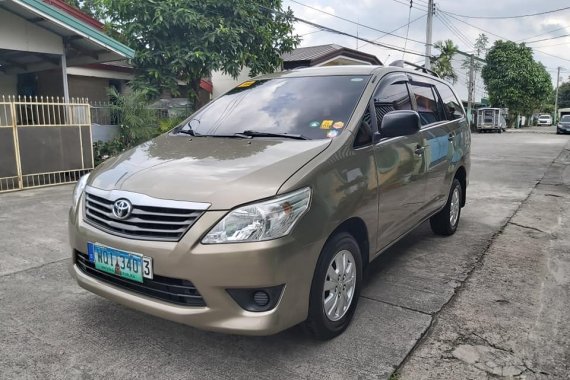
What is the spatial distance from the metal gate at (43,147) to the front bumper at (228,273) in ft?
22.9

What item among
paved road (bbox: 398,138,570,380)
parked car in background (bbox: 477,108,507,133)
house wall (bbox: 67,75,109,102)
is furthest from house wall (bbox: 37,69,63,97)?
parked car in background (bbox: 477,108,507,133)

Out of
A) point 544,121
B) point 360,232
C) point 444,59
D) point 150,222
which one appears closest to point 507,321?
point 360,232

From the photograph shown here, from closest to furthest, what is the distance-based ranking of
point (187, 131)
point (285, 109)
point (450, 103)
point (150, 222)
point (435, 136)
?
point (150, 222) → point (285, 109) → point (187, 131) → point (435, 136) → point (450, 103)

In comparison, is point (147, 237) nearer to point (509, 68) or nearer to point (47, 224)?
point (47, 224)

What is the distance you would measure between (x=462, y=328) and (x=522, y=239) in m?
2.65

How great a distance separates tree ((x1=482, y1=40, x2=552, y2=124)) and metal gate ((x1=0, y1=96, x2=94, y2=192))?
1564 inches

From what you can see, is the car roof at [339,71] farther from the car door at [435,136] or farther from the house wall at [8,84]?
the house wall at [8,84]

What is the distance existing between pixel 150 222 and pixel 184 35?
416 inches

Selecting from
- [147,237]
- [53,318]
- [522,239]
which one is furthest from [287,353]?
[522,239]

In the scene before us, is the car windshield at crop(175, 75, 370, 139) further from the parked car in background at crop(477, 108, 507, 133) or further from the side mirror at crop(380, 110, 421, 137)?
the parked car in background at crop(477, 108, 507, 133)

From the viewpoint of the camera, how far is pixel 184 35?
12023mm

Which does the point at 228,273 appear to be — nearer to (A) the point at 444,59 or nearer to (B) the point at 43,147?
(B) the point at 43,147

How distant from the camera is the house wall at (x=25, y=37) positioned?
9820 millimetres

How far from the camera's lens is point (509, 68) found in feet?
133
